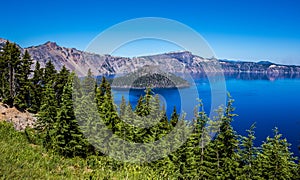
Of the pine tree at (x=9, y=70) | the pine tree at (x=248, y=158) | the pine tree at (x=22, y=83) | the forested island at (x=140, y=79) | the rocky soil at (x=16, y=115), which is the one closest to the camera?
the pine tree at (x=248, y=158)

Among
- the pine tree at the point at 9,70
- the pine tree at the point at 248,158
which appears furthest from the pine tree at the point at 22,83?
the pine tree at the point at 248,158

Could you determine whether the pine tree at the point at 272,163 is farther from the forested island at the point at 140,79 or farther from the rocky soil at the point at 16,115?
the rocky soil at the point at 16,115

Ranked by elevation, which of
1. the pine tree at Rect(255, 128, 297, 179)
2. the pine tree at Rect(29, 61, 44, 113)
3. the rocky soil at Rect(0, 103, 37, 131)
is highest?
the pine tree at Rect(29, 61, 44, 113)

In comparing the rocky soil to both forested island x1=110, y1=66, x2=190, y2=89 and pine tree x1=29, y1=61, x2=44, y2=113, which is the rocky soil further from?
forested island x1=110, y1=66, x2=190, y2=89

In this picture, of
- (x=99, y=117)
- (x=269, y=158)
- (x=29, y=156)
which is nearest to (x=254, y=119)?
(x=269, y=158)

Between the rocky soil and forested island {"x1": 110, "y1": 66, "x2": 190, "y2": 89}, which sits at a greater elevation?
forested island {"x1": 110, "y1": 66, "x2": 190, "y2": 89}

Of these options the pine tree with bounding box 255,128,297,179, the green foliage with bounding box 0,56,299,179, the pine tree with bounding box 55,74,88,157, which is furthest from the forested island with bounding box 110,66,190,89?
the pine tree with bounding box 255,128,297,179

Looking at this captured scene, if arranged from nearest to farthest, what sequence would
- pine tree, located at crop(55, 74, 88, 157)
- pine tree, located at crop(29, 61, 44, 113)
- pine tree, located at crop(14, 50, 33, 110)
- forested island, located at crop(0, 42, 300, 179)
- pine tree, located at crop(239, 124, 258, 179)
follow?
pine tree, located at crop(55, 74, 88, 157)
forested island, located at crop(0, 42, 300, 179)
pine tree, located at crop(239, 124, 258, 179)
pine tree, located at crop(14, 50, 33, 110)
pine tree, located at crop(29, 61, 44, 113)

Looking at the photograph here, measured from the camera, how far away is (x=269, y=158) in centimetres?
A: 2356

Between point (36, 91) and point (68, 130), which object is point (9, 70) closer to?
point (36, 91)

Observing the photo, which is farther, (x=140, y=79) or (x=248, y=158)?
(x=140, y=79)

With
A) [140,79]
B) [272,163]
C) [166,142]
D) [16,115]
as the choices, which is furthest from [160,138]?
[140,79]

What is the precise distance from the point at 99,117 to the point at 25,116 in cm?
2263

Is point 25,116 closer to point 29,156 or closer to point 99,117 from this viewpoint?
point 99,117
